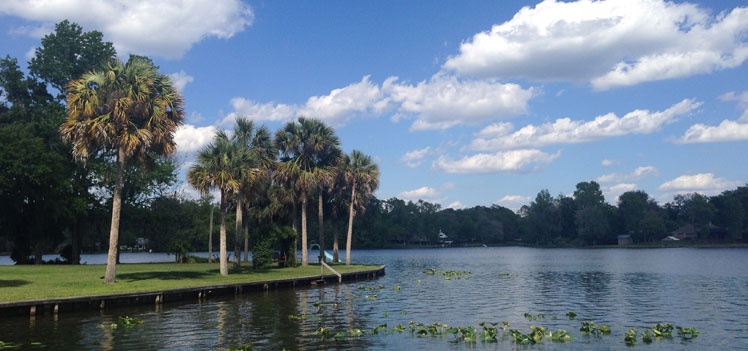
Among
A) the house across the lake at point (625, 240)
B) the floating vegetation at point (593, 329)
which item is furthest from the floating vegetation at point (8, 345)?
the house across the lake at point (625, 240)

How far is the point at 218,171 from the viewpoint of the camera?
4091cm

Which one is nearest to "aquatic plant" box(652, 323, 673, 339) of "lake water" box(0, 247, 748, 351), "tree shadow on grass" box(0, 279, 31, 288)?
"lake water" box(0, 247, 748, 351)

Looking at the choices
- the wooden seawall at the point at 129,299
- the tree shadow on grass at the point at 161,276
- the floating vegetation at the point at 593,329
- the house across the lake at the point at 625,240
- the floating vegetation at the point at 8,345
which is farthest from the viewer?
the house across the lake at the point at 625,240

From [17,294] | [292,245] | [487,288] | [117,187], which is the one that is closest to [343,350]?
[17,294]

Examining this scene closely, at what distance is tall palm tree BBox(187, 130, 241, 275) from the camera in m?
40.5

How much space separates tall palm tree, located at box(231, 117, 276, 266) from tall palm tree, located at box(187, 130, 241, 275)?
532 millimetres

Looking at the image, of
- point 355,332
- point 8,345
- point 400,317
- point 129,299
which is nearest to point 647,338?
point 355,332

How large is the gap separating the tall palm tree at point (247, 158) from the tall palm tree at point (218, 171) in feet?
1.74

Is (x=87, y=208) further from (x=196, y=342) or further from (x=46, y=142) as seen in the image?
(x=196, y=342)

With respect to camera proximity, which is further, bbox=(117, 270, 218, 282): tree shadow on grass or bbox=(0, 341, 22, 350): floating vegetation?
bbox=(117, 270, 218, 282): tree shadow on grass

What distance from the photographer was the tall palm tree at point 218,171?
40.5m

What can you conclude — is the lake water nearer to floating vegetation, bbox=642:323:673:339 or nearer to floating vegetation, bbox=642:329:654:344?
floating vegetation, bbox=642:329:654:344

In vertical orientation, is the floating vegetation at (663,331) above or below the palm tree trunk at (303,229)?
below

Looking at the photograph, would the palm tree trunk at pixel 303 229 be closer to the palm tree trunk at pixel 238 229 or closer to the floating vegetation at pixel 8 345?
the palm tree trunk at pixel 238 229
